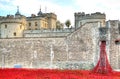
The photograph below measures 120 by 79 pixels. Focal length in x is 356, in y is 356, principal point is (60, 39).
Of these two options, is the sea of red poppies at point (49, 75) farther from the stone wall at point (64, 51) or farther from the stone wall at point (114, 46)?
the stone wall at point (64, 51)

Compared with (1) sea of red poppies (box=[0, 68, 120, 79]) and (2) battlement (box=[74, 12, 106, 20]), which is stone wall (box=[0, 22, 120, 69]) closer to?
(1) sea of red poppies (box=[0, 68, 120, 79])

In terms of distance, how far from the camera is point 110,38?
1315 inches

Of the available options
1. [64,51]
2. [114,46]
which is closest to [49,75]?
[114,46]

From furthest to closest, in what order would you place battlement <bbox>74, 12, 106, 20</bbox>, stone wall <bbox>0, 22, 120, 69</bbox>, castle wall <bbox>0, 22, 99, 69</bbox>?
battlement <bbox>74, 12, 106, 20</bbox>
castle wall <bbox>0, 22, 99, 69</bbox>
stone wall <bbox>0, 22, 120, 69</bbox>

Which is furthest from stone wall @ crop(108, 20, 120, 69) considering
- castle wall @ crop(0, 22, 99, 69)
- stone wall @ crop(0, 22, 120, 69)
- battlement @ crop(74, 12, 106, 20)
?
battlement @ crop(74, 12, 106, 20)

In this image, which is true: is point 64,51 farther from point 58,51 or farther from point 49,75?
point 49,75

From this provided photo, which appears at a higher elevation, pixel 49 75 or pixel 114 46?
pixel 114 46

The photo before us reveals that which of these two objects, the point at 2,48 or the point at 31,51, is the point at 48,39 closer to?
the point at 31,51

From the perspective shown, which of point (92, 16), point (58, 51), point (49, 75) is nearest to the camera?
point (49, 75)

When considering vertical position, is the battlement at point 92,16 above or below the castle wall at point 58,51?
above

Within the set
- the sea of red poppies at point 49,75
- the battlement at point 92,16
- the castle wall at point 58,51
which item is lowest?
the sea of red poppies at point 49,75

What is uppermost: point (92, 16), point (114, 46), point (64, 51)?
point (92, 16)

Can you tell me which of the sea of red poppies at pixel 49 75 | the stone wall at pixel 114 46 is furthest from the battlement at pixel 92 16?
the sea of red poppies at pixel 49 75

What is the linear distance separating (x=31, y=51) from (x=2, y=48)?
3.37 m
